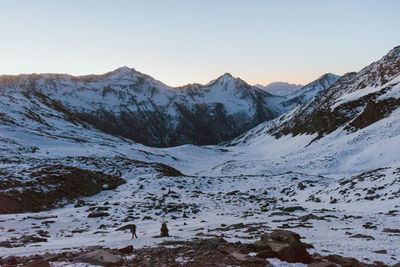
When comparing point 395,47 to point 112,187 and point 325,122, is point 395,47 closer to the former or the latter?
point 325,122

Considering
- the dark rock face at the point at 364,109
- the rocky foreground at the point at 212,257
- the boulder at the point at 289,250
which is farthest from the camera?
the dark rock face at the point at 364,109

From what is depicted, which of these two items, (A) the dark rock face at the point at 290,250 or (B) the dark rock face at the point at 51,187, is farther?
(B) the dark rock face at the point at 51,187

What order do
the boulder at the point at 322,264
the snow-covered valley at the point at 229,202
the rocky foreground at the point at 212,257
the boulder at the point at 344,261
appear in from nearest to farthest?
1. the boulder at the point at 322,264
2. the boulder at the point at 344,261
3. the rocky foreground at the point at 212,257
4. the snow-covered valley at the point at 229,202

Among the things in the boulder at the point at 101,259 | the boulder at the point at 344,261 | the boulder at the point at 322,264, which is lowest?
the boulder at the point at 344,261

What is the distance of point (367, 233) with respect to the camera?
1386 centimetres

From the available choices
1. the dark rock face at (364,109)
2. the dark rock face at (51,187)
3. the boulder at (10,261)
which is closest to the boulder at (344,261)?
the boulder at (10,261)

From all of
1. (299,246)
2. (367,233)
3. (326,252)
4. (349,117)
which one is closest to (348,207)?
(367,233)

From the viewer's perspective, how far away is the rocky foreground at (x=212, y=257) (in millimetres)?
8930

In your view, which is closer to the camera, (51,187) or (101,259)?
(101,259)

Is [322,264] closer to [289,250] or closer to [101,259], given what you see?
[289,250]

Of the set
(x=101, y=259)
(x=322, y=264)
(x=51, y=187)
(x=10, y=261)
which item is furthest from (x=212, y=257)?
(x=51, y=187)

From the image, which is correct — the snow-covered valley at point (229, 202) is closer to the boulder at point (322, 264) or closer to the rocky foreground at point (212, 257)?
the rocky foreground at point (212, 257)

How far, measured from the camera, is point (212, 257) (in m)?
9.84

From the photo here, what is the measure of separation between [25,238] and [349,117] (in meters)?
86.7
